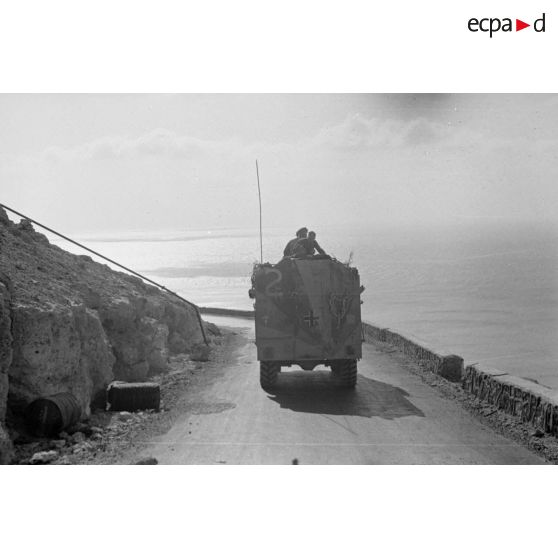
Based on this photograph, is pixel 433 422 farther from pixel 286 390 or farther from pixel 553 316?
pixel 553 316

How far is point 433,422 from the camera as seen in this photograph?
→ 10078 mm

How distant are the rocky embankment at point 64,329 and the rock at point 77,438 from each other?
88 centimetres

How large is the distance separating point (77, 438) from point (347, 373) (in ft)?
18.8

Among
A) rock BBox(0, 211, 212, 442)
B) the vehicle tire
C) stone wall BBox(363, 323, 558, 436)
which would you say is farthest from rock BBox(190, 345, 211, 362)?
stone wall BBox(363, 323, 558, 436)

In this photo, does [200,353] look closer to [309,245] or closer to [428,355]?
[309,245]

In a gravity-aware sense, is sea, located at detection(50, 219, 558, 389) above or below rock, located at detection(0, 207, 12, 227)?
below

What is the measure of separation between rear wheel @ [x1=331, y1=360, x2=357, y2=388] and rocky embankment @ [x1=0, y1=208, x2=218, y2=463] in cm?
450

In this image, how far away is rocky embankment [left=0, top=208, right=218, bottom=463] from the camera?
9.35 meters

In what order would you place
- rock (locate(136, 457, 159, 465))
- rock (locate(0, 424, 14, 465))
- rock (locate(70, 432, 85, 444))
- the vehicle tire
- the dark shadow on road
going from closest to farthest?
rock (locate(0, 424, 14, 465))
rock (locate(136, 457, 159, 465))
rock (locate(70, 432, 85, 444))
the dark shadow on road
the vehicle tire

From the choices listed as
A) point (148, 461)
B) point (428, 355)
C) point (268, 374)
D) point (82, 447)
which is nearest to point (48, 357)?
point (82, 447)

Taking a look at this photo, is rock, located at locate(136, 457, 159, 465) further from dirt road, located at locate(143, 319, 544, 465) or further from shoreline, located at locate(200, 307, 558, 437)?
shoreline, located at locate(200, 307, 558, 437)

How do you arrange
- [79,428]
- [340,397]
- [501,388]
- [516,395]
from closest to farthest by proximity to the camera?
[79,428]
[516,395]
[501,388]
[340,397]

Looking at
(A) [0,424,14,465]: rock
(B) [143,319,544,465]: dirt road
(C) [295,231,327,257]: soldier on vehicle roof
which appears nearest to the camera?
(A) [0,424,14,465]: rock

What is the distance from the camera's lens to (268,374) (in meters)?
12.8
